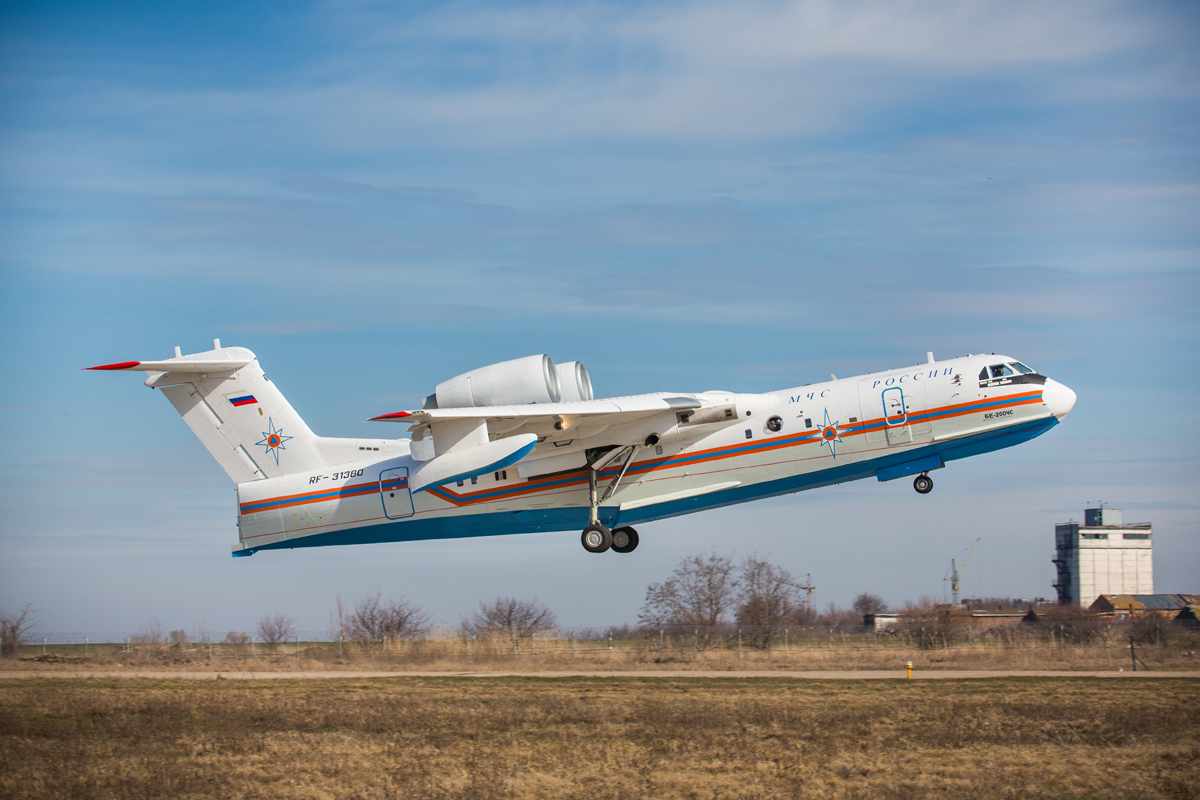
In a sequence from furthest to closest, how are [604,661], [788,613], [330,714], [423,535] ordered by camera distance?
[788,613] < [604,661] < [423,535] < [330,714]

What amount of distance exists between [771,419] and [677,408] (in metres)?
1.52

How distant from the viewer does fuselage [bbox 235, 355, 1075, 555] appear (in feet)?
69.4

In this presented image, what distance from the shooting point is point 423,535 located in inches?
956

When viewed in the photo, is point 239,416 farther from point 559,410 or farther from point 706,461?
point 706,461

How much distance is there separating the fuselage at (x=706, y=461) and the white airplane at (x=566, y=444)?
2cm

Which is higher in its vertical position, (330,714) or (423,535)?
(423,535)

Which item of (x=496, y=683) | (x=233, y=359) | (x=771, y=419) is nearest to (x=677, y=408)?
(x=771, y=419)

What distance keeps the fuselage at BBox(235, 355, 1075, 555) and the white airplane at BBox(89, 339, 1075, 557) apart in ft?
0.08

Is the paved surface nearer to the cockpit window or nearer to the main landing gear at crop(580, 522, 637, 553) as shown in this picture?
the main landing gear at crop(580, 522, 637, 553)

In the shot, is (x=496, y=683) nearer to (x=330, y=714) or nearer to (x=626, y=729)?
(x=330, y=714)

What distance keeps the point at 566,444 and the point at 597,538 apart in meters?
1.67

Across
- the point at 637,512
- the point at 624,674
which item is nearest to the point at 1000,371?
the point at 637,512

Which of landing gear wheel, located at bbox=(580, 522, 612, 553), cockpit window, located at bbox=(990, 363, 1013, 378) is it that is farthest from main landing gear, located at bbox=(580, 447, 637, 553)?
cockpit window, located at bbox=(990, 363, 1013, 378)

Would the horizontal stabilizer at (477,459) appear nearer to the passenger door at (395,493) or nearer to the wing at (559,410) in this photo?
the wing at (559,410)
